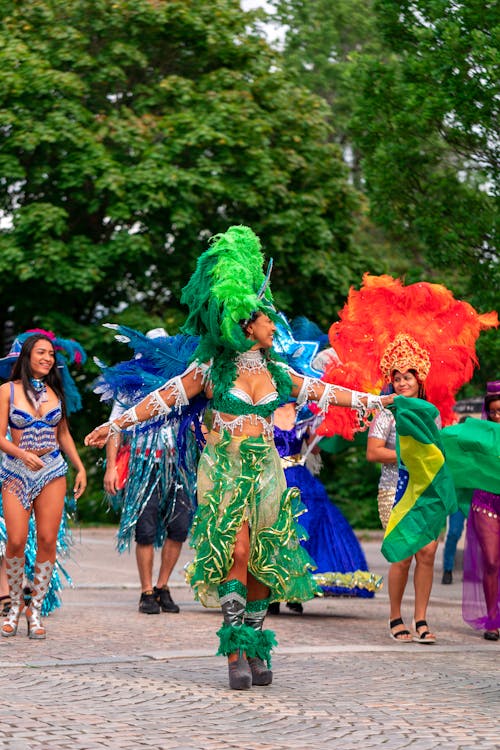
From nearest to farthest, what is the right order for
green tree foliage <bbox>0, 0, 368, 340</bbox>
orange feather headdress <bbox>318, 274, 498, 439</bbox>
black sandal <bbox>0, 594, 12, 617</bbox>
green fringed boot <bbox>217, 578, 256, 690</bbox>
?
green fringed boot <bbox>217, 578, 256, 690</bbox> < orange feather headdress <bbox>318, 274, 498, 439</bbox> < black sandal <bbox>0, 594, 12, 617</bbox> < green tree foliage <bbox>0, 0, 368, 340</bbox>

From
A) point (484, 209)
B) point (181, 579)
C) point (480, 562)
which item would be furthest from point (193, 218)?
point (480, 562)

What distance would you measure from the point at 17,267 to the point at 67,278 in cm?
82

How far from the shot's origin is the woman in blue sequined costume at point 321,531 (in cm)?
955

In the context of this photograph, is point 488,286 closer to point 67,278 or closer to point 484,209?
point 484,209

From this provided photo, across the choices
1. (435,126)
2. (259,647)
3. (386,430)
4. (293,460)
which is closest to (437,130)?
(435,126)

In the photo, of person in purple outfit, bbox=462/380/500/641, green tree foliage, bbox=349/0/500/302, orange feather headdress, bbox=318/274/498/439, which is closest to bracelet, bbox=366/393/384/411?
orange feather headdress, bbox=318/274/498/439

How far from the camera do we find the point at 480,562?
8852mm

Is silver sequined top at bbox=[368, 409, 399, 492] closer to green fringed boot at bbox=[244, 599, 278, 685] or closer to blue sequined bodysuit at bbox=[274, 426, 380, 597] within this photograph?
blue sequined bodysuit at bbox=[274, 426, 380, 597]

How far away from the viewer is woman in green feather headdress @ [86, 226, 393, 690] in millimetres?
6273

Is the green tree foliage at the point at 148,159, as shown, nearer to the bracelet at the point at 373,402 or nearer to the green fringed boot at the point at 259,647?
the bracelet at the point at 373,402

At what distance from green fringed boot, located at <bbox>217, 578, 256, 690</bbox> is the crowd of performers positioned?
0.01 m

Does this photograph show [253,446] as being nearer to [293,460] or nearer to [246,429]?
[246,429]

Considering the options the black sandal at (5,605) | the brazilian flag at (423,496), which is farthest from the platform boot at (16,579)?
the brazilian flag at (423,496)

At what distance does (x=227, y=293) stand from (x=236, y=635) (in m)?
1.70
